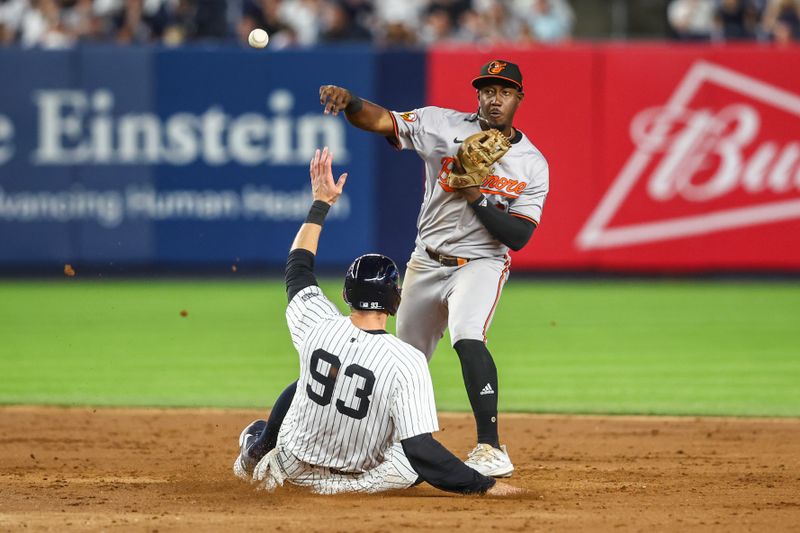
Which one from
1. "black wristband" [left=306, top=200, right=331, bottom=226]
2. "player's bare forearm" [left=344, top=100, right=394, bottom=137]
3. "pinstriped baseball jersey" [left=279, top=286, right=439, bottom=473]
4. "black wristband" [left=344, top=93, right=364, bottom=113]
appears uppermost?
"black wristband" [left=344, top=93, right=364, bottom=113]

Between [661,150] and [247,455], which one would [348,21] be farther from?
[247,455]

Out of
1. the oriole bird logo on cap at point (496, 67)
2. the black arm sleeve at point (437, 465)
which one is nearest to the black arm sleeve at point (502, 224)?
the oriole bird logo on cap at point (496, 67)

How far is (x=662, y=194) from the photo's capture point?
54.0ft

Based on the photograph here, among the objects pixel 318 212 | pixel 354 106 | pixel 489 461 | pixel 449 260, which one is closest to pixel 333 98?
pixel 354 106

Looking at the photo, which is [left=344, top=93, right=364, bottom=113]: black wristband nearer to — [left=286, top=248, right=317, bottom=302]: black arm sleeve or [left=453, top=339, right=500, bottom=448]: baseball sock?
[left=286, top=248, right=317, bottom=302]: black arm sleeve

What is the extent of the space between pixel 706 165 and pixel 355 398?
11.4 metres

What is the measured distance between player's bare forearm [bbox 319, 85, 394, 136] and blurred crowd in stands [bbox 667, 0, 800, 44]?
11642 millimetres

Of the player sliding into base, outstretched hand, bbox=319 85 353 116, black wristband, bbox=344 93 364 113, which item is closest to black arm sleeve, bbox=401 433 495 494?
the player sliding into base

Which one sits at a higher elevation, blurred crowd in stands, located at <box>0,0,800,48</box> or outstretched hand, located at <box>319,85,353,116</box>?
outstretched hand, located at <box>319,85,353,116</box>

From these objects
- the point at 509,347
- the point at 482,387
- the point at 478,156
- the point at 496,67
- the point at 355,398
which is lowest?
the point at 509,347

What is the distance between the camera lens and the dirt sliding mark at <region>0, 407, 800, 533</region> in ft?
18.9

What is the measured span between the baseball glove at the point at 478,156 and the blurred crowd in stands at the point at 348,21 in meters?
11.0

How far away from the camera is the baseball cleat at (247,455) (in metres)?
6.64

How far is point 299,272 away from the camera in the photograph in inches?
247
